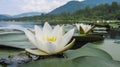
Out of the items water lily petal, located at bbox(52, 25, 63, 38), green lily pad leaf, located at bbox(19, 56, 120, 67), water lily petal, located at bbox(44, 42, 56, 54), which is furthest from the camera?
water lily petal, located at bbox(52, 25, 63, 38)

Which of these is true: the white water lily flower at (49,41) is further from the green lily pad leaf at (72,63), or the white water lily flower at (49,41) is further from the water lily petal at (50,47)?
the green lily pad leaf at (72,63)

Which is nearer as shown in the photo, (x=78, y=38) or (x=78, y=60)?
(x=78, y=60)

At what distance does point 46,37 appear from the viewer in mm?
1199

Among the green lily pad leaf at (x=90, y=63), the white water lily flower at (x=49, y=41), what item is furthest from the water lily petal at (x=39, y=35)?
the green lily pad leaf at (x=90, y=63)

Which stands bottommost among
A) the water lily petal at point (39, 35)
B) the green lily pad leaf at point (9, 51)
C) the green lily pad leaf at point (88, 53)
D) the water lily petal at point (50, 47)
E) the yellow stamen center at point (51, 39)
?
the green lily pad leaf at point (9, 51)

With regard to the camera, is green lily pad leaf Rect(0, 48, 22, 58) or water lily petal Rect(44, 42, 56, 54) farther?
green lily pad leaf Rect(0, 48, 22, 58)

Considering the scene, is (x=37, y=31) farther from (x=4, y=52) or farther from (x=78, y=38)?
(x=78, y=38)

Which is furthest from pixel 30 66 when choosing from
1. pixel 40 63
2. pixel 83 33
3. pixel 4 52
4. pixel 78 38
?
pixel 83 33

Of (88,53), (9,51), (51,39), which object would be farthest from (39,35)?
(9,51)

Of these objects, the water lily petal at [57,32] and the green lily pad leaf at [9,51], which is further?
the green lily pad leaf at [9,51]

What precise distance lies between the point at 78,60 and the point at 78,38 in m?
1.41

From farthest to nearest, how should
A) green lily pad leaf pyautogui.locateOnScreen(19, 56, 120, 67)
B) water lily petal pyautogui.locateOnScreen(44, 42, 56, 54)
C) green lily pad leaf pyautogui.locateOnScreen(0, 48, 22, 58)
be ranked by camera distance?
green lily pad leaf pyautogui.locateOnScreen(0, 48, 22, 58) → water lily petal pyautogui.locateOnScreen(44, 42, 56, 54) → green lily pad leaf pyautogui.locateOnScreen(19, 56, 120, 67)

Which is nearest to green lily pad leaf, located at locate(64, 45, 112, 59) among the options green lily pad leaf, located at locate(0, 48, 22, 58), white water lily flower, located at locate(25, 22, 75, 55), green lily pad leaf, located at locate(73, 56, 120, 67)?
white water lily flower, located at locate(25, 22, 75, 55)

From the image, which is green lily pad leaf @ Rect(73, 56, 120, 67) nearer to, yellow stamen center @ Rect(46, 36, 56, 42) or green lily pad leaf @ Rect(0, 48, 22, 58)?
yellow stamen center @ Rect(46, 36, 56, 42)
